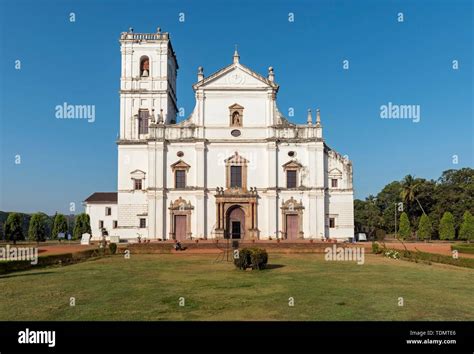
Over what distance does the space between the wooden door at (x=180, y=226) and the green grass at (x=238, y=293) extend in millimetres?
19540

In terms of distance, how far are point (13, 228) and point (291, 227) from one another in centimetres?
3163

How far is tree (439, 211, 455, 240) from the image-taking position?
50938mm

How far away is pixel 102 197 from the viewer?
188 ft

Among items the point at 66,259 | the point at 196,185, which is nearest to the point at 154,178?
the point at 196,185

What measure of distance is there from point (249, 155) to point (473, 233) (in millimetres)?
27410

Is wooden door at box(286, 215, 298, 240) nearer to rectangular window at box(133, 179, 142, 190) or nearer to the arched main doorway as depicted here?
the arched main doorway

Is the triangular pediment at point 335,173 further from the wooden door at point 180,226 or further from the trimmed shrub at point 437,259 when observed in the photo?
the trimmed shrub at point 437,259

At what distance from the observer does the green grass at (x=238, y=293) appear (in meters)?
10.6

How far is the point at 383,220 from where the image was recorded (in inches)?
2621

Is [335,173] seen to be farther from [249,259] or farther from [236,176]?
[249,259]

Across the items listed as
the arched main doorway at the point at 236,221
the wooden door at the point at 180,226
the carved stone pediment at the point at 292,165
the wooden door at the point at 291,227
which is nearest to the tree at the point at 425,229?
the wooden door at the point at 291,227

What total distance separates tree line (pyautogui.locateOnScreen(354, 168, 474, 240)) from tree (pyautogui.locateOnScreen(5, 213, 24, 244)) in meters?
39.9

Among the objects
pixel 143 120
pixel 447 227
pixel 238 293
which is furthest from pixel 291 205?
pixel 238 293
